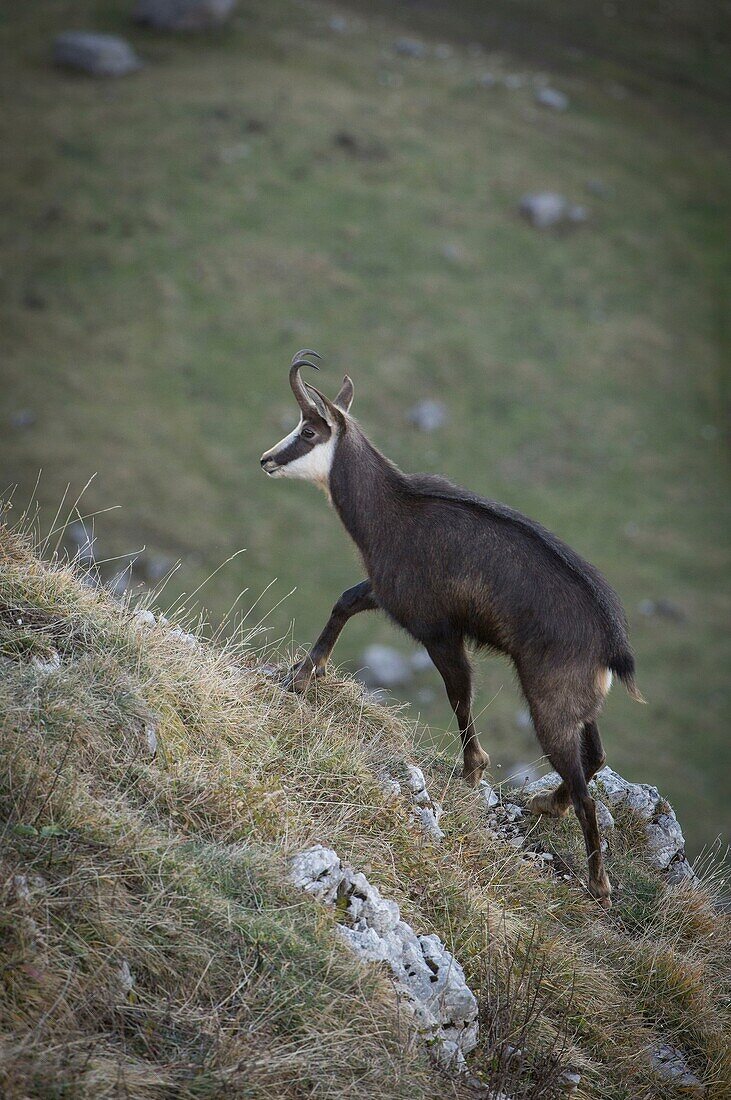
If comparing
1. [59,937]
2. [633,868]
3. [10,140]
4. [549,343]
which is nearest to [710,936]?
[633,868]

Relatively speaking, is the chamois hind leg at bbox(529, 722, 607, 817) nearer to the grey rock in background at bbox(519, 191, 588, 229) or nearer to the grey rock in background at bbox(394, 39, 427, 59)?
the grey rock in background at bbox(519, 191, 588, 229)

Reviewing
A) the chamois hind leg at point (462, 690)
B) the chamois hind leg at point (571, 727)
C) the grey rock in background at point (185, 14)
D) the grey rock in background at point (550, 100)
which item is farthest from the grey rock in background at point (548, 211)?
the chamois hind leg at point (571, 727)

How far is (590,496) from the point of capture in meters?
51.1

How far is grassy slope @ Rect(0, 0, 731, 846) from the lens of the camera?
45.2 meters

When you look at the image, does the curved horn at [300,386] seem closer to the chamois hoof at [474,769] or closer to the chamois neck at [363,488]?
the chamois neck at [363,488]

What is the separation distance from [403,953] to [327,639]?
3016 mm

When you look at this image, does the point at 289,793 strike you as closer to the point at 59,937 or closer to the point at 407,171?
the point at 59,937

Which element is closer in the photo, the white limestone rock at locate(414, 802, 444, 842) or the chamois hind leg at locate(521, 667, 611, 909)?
the white limestone rock at locate(414, 802, 444, 842)

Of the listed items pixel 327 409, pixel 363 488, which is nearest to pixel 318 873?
pixel 363 488

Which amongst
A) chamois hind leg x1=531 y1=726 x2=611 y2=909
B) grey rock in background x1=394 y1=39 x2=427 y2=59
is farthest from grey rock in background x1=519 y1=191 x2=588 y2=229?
chamois hind leg x1=531 y1=726 x2=611 y2=909

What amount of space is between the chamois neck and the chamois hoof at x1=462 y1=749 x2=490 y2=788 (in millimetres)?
2007

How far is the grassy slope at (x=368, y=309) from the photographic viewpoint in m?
45.2

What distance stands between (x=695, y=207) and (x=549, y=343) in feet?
63.5

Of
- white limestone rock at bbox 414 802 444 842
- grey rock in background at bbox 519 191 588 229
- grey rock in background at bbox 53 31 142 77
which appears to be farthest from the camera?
grey rock in background at bbox 53 31 142 77
